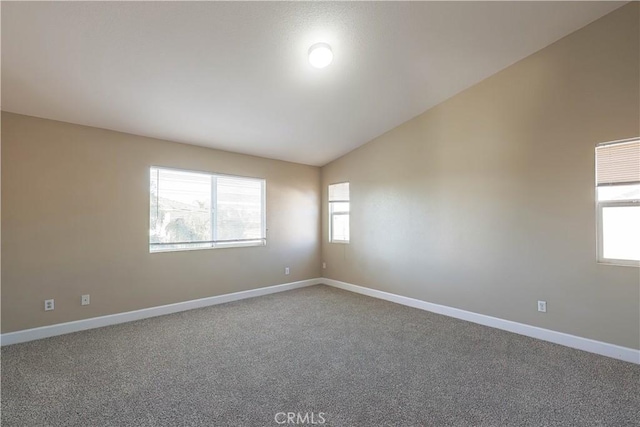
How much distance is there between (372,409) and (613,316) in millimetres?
2509

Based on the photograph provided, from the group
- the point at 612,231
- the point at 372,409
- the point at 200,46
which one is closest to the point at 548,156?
the point at 612,231

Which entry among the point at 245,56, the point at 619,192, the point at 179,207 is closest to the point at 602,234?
the point at 619,192

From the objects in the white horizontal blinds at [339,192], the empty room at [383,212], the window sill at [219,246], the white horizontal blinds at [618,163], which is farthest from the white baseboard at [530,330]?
the window sill at [219,246]

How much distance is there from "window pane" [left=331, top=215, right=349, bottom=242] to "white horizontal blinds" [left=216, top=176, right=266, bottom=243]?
141 centimetres

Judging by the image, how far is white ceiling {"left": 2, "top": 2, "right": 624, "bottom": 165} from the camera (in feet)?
7.32

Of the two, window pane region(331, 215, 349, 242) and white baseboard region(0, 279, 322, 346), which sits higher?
window pane region(331, 215, 349, 242)

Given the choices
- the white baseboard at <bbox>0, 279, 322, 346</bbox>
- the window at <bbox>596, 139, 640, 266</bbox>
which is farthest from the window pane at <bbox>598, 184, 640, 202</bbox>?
the white baseboard at <bbox>0, 279, 322, 346</bbox>

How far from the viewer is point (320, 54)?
105 inches

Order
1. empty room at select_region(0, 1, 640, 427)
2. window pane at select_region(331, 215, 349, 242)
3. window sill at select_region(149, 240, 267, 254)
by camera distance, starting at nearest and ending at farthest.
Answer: empty room at select_region(0, 1, 640, 427) → window sill at select_region(149, 240, 267, 254) → window pane at select_region(331, 215, 349, 242)

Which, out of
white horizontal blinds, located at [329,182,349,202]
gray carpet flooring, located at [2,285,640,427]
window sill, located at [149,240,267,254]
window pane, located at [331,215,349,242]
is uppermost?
white horizontal blinds, located at [329,182,349,202]

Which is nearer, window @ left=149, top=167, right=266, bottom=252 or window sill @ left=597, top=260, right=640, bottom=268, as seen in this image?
window sill @ left=597, top=260, right=640, bottom=268

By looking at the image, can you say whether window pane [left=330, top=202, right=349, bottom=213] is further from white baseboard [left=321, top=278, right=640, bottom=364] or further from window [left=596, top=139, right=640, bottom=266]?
window [left=596, top=139, right=640, bottom=266]

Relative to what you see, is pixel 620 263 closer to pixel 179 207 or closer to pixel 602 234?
pixel 602 234

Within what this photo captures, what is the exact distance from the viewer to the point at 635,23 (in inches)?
102
